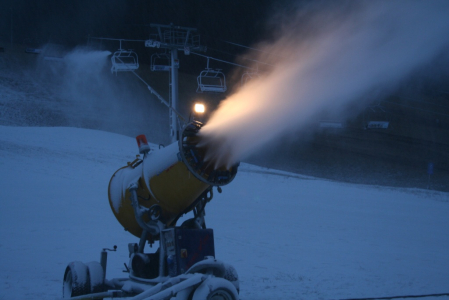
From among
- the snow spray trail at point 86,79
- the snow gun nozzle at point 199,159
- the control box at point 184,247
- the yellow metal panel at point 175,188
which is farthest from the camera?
the snow spray trail at point 86,79

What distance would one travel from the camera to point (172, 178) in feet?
17.7

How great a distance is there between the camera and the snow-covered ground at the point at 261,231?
24.4 ft

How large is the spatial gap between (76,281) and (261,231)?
23.0 feet

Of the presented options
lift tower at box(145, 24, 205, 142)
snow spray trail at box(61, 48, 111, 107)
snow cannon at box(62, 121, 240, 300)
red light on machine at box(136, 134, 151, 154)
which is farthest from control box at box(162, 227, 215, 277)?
snow spray trail at box(61, 48, 111, 107)

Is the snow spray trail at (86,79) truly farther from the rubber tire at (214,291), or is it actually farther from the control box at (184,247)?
the rubber tire at (214,291)

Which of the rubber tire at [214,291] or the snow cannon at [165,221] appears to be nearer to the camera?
the rubber tire at [214,291]

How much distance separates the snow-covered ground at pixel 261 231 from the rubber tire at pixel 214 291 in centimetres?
214

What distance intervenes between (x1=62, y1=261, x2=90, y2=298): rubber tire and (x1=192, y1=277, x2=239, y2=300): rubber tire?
5.88 ft

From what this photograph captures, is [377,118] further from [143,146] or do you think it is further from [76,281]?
[76,281]

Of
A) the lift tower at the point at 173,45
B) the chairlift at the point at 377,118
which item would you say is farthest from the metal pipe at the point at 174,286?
the chairlift at the point at 377,118

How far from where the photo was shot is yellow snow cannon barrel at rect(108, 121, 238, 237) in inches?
203

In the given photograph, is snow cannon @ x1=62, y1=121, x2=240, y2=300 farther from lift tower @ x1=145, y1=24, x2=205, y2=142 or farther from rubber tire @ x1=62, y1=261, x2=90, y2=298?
lift tower @ x1=145, y1=24, x2=205, y2=142

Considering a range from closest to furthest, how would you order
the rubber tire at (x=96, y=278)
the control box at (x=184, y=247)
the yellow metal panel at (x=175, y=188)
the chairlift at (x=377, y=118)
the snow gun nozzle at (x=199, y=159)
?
the control box at (x=184, y=247), the snow gun nozzle at (x=199, y=159), the yellow metal panel at (x=175, y=188), the rubber tire at (x=96, y=278), the chairlift at (x=377, y=118)

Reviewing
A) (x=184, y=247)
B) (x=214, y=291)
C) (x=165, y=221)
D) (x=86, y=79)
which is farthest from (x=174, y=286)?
(x=86, y=79)
